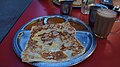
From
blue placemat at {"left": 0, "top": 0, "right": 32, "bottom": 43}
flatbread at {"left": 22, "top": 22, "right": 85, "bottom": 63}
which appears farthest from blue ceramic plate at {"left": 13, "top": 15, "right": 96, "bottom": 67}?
blue placemat at {"left": 0, "top": 0, "right": 32, "bottom": 43}

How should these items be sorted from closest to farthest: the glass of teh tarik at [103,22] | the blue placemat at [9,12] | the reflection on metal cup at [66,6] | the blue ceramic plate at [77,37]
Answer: the blue ceramic plate at [77,37] < the glass of teh tarik at [103,22] < the reflection on metal cup at [66,6] < the blue placemat at [9,12]

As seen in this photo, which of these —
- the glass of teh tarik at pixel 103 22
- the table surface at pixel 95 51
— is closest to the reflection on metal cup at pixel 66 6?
the table surface at pixel 95 51

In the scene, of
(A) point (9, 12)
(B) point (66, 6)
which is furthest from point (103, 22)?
Result: (A) point (9, 12)

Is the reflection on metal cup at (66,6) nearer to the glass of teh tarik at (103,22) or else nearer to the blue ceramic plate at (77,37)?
the blue ceramic plate at (77,37)

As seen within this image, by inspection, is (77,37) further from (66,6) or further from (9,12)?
(9,12)

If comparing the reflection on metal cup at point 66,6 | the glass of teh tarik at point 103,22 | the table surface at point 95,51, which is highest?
the reflection on metal cup at point 66,6

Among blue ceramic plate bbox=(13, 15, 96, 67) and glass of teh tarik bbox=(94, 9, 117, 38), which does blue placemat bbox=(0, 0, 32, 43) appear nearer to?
blue ceramic plate bbox=(13, 15, 96, 67)
